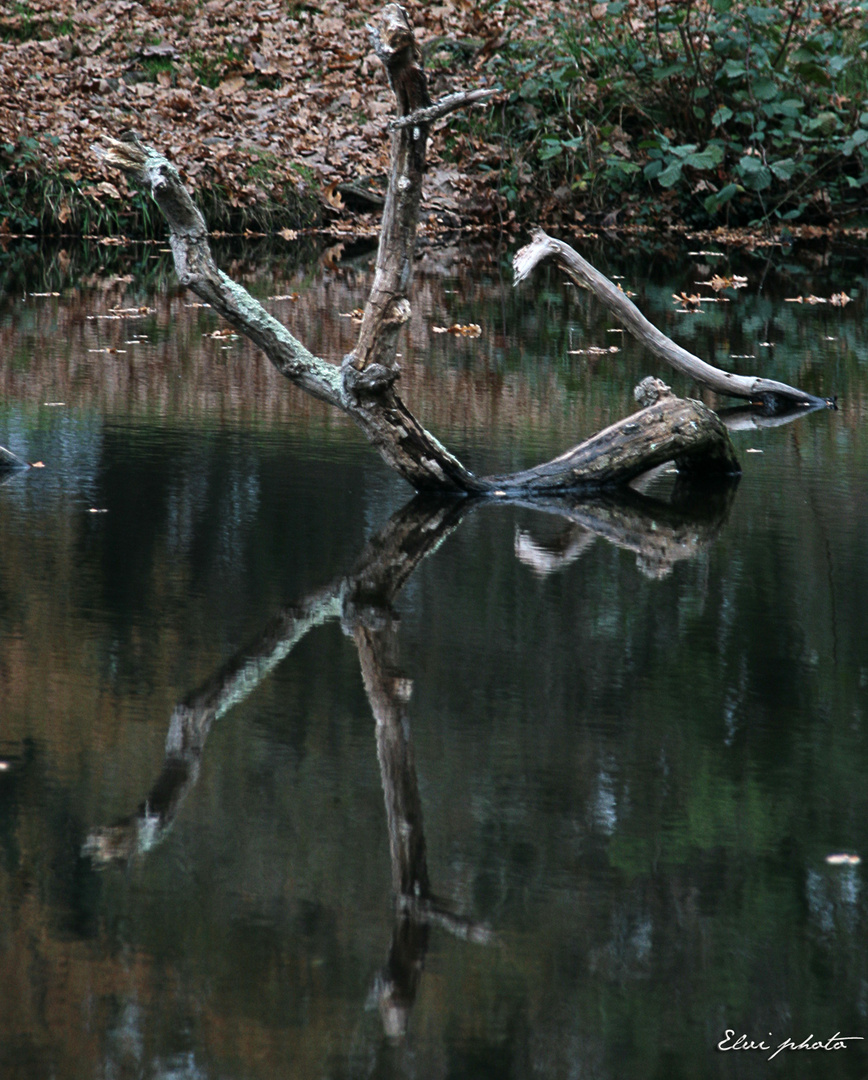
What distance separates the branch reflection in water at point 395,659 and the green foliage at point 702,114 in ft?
38.0

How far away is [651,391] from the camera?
265 inches

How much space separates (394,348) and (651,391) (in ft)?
4.48

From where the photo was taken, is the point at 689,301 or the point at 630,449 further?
the point at 689,301

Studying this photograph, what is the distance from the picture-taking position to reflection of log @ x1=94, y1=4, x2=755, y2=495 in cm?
554

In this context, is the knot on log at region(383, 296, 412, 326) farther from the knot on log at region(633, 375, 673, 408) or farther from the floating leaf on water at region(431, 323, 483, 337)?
the floating leaf on water at region(431, 323, 483, 337)

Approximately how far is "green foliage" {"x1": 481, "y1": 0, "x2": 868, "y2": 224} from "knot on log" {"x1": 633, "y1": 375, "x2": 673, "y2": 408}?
35.8 feet

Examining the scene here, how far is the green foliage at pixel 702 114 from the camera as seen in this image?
57.4 ft

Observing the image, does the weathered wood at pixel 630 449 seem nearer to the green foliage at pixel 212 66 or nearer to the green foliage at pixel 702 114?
the green foliage at pixel 702 114

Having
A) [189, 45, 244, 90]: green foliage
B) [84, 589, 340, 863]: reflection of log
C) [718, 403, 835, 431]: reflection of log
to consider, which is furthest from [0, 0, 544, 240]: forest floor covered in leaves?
[84, 589, 340, 863]: reflection of log

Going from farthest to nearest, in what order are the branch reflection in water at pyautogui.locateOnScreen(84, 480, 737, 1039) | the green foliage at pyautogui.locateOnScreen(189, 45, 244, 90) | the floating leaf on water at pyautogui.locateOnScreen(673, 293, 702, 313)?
the green foliage at pyautogui.locateOnScreen(189, 45, 244, 90) → the floating leaf on water at pyautogui.locateOnScreen(673, 293, 702, 313) → the branch reflection in water at pyautogui.locateOnScreen(84, 480, 737, 1039)

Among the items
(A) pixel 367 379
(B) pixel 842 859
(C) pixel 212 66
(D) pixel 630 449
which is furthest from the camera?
(C) pixel 212 66

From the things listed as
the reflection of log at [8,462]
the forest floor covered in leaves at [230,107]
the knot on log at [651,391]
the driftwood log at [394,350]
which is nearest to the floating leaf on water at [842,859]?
the driftwood log at [394,350]

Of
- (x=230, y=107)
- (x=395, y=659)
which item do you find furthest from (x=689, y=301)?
(x=230, y=107)

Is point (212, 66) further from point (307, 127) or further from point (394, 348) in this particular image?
point (394, 348)
